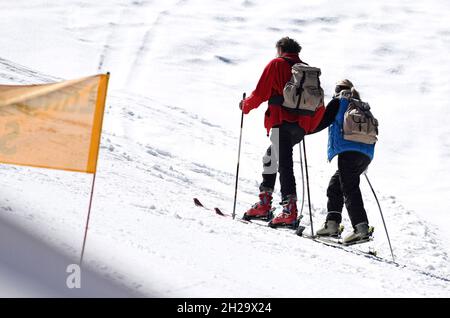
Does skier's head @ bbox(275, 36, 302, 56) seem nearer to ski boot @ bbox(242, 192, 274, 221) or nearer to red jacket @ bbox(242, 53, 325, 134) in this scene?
red jacket @ bbox(242, 53, 325, 134)

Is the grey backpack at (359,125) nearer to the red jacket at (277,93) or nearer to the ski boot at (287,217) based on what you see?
the red jacket at (277,93)

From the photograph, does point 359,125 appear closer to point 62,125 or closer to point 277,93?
point 277,93

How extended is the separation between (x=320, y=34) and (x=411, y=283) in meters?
26.3

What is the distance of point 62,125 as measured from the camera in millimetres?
4105

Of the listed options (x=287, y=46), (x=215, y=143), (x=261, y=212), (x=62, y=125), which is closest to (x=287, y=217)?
(x=261, y=212)

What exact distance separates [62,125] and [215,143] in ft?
31.1

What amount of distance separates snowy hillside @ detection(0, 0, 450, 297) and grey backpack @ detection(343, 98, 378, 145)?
1.10 metres

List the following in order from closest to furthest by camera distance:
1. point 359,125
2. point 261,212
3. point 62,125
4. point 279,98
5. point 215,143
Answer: point 62,125, point 359,125, point 279,98, point 261,212, point 215,143

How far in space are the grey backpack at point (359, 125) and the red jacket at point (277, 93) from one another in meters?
0.34

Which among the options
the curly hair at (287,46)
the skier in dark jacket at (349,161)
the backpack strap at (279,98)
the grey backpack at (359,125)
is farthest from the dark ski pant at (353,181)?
the curly hair at (287,46)

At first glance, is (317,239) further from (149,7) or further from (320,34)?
(149,7)
